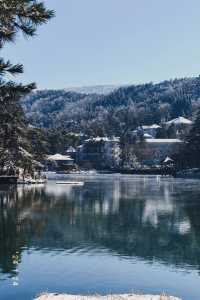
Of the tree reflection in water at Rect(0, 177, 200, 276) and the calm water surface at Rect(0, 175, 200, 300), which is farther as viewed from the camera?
the tree reflection in water at Rect(0, 177, 200, 276)

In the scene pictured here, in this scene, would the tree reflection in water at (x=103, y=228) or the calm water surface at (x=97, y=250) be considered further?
the tree reflection in water at (x=103, y=228)

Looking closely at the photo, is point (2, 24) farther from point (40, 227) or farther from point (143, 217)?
point (143, 217)

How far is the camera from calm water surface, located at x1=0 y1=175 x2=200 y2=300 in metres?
21.0

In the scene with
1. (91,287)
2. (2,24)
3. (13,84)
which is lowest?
(91,287)

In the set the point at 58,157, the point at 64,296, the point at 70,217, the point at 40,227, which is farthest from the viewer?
the point at 58,157

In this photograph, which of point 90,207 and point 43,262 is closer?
point 43,262

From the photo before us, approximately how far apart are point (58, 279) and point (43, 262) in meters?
3.31

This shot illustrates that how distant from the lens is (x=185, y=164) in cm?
15050

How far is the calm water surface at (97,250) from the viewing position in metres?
21.0

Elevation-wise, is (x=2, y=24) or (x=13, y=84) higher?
(x=2, y=24)

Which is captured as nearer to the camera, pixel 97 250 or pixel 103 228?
pixel 97 250

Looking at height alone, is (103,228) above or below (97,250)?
above

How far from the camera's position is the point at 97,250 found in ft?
93.8

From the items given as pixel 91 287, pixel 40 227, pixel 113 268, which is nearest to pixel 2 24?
pixel 91 287
